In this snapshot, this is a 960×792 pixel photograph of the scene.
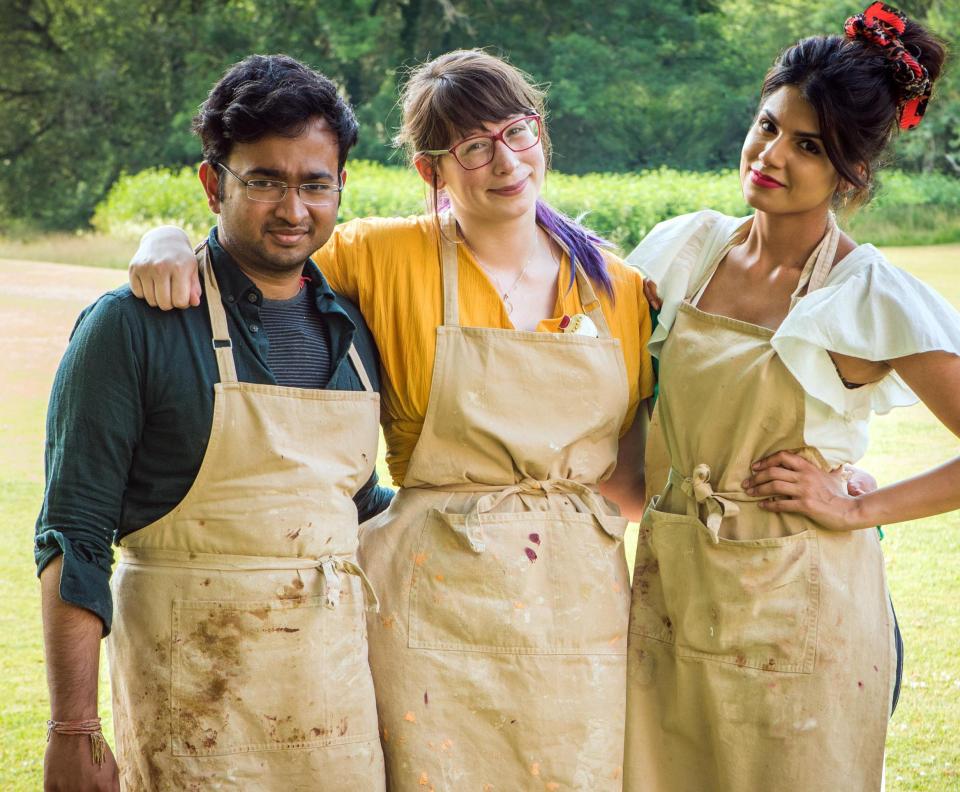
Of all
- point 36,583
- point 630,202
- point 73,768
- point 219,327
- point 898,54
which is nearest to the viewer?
point 73,768

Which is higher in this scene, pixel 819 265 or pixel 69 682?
pixel 819 265

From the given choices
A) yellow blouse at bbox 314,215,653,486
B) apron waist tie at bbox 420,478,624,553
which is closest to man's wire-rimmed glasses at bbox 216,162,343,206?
yellow blouse at bbox 314,215,653,486

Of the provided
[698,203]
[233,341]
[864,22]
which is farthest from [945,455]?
[233,341]

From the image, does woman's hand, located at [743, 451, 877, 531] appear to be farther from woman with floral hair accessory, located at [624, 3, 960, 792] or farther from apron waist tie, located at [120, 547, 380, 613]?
apron waist tie, located at [120, 547, 380, 613]

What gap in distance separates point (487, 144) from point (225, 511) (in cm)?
73

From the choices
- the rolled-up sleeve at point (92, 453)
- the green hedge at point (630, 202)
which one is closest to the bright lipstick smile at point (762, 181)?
the rolled-up sleeve at point (92, 453)

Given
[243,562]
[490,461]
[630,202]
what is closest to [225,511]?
[243,562]

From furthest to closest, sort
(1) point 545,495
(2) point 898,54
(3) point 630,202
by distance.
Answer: (3) point 630,202, (1) point 545,495, (2) point 898,54

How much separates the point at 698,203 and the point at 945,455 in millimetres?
3486

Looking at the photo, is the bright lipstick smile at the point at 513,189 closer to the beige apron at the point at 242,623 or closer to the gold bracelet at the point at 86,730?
the beige apron at the point at 242,623

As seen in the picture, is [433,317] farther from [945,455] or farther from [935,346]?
[945,455]

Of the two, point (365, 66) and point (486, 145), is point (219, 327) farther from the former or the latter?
point (365, 66)

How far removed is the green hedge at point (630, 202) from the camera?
318 inches

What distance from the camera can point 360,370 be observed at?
1.89 m
